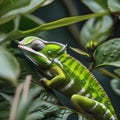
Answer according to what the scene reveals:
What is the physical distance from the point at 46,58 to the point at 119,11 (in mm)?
156

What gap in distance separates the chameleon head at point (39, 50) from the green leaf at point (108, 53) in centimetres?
7

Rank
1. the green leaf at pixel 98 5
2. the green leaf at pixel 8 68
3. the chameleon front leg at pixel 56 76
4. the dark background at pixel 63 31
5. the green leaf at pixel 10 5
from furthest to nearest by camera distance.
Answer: the dark background at pixel 63 31 < the green leaf at pixel 98 5 < the chameleon front leg at pixel 56 76 < the green leaf at pixel 10 5 < the green leaf at pixel 8 68

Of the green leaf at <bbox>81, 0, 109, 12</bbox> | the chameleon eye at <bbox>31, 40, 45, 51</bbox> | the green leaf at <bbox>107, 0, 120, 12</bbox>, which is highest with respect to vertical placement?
the green leaf at <bbox>81, 0, 109, 12</bbox>

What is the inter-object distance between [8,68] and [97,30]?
716 millimetres

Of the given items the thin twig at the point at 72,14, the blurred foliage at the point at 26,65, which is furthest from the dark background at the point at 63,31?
the blurred foliage at the point at 26,65

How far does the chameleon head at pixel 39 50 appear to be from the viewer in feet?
2.21

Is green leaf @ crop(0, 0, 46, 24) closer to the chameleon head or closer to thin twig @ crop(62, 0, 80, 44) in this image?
the chameleon head

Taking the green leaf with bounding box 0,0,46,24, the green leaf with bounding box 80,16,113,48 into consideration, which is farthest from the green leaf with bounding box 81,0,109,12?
the green leaf with bounding box 0,0,46,24

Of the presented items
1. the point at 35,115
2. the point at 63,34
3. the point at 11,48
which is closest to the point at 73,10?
the point at 63,34

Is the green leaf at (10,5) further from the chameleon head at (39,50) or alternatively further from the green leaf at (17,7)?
the chameleon head at (39,50)

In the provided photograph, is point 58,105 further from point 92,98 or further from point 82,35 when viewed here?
point 82,35

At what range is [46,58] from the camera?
0.72 metres

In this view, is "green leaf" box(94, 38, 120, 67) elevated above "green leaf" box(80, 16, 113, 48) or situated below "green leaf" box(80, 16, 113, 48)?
below

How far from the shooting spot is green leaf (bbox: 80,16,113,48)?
102 centimetres
